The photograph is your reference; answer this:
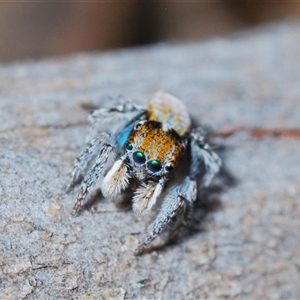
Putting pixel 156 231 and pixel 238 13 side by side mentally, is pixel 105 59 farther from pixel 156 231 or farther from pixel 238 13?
pixel 238 13

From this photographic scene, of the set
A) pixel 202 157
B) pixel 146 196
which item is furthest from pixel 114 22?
pixel 146 196

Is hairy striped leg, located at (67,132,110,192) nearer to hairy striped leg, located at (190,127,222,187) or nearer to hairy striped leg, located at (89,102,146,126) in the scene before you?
hairy striped leg, located at (89,102,146,126)

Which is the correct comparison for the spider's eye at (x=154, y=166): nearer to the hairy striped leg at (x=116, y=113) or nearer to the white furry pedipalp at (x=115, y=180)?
the white furry pedipalp at (x=115, y=180)

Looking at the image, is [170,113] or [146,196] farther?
[170,113]

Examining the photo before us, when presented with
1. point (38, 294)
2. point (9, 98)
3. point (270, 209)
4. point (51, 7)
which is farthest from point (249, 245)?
point (51, 7)

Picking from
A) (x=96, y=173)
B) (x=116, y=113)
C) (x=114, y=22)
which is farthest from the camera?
(x=114, y=22)

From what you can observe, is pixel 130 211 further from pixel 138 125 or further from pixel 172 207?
pixel 138 125

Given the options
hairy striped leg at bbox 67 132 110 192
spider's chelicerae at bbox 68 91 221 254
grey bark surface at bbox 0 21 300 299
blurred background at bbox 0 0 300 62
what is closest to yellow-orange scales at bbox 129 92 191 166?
spider's chelicerae at bbox 68 91 221 254

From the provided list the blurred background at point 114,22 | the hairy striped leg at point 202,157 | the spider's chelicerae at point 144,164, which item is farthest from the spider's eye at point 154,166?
the blurred background at point 114,22
